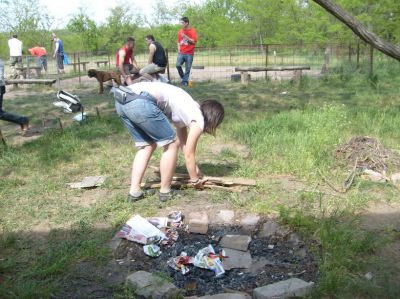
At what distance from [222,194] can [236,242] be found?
40.5 inches

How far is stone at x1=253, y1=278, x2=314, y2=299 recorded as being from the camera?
2787 millimetres

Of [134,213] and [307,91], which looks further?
[307,91]

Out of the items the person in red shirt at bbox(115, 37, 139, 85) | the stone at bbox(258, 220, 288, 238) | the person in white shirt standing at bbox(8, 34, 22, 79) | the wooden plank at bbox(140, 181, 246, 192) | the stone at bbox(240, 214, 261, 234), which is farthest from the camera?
the person in white shirt standing at bbox(8, 34, 22, 79)

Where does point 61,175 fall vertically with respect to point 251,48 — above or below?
below

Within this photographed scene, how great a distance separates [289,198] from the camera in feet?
14.4

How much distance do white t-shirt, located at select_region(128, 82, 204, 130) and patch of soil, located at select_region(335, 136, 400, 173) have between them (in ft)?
6.70

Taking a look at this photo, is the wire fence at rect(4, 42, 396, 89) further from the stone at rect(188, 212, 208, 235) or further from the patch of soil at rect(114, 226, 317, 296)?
the patch of soil at rect(114, 226, 317, 296)

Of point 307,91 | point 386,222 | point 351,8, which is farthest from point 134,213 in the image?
point 351,8

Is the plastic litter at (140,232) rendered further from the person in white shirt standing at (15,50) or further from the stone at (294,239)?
the person in white shirt standing at (15,50)

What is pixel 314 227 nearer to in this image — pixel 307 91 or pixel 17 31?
pixel 307 91

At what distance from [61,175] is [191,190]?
5.75 feet

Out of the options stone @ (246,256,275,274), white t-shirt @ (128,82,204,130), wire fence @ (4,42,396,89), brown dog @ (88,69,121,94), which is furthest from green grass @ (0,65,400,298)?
wire fence @ (4,42,396,89)

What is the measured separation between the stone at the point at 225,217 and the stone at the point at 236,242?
39cm

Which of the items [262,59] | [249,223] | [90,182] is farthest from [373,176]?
[262,59]
